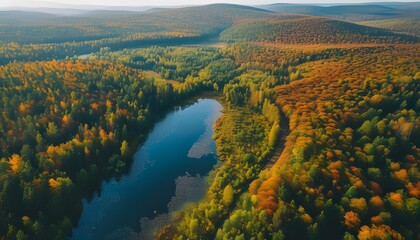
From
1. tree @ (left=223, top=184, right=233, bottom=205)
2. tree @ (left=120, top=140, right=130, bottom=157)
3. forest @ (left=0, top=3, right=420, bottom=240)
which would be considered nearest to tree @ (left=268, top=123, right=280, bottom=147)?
forest @ (left=0, top=3, right=420, bottom=240)

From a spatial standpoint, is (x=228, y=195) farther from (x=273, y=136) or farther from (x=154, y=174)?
(x=273, y=136)

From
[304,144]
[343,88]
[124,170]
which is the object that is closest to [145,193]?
[124,170]

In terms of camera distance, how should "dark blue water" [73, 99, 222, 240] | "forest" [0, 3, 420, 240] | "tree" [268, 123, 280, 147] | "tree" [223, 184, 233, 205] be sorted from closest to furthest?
1. "forest" [0, 3, 420, 240]
2. "dark blue water" [73, 99, 222, 240]
3. "tree" [223, 184, 233, 205]
4. "tree" [268, 123, 280, 147]

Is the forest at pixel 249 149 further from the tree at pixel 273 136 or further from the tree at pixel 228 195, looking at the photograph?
the tree at pixel 273 136

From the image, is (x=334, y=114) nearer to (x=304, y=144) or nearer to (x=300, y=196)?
(x=304, y=144)

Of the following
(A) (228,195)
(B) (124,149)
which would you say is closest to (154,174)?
(B) (124,149)

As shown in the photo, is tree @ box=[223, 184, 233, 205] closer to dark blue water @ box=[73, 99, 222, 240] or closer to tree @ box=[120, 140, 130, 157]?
dark blue water @ box=[73, 99, 222, 240]

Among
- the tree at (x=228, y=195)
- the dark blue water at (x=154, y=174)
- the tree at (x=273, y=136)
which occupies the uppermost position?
the tree at (x=273, y=136)

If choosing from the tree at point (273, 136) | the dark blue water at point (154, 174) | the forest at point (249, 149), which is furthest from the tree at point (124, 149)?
the tree at point (273, 136)
